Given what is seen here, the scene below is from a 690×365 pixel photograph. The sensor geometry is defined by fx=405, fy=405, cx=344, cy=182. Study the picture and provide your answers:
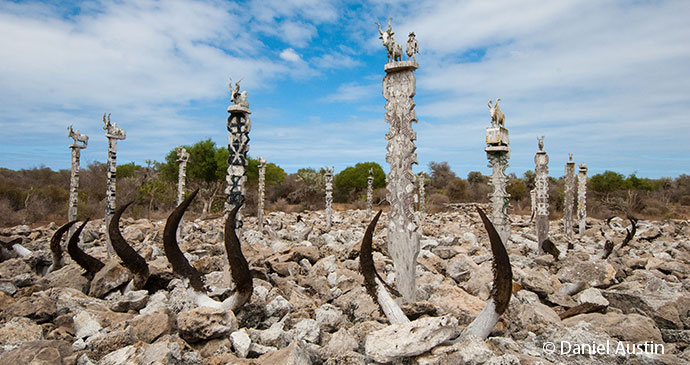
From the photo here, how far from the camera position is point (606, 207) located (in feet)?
93.0

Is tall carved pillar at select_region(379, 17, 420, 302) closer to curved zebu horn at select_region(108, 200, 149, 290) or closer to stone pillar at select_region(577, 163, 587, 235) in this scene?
curved zebu horn at select_region(108, 200, 149, 290)

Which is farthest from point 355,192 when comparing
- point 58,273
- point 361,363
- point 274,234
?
point 361,363

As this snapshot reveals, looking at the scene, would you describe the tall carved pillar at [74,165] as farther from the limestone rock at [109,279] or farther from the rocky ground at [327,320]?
the limestone rock at [109,279]

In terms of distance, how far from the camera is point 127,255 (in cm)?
534

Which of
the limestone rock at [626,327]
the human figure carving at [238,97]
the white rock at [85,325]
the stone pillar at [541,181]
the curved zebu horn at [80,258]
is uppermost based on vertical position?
the human figure carving at [238,97]

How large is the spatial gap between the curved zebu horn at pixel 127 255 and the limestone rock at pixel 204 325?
6.71 feet

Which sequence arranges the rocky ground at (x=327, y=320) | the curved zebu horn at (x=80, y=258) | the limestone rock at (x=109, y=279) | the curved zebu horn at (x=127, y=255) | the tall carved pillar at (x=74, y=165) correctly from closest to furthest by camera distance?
the rocky ground at (x=327, y=320)
the curved zebu horn at (x=127, y=255)
the limestone rock at (x=109, y=279)
the curved zebu horn at (x=80, y=258)
the tall carved pillar at (x=74, y=165)

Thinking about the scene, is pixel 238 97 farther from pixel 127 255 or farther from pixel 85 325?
pixel 85 325

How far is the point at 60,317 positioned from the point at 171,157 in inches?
1013

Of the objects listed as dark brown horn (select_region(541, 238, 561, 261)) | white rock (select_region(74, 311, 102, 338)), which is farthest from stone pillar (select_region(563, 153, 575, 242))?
white rock (select_region(74, 311, 102, 338))

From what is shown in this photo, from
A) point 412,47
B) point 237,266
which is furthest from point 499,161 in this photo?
point 237,266

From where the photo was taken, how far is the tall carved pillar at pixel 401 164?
5102 millimetres

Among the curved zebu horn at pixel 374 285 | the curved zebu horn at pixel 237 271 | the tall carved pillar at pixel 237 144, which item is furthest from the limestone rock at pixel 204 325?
the tall carved pillar at pixel 237 144

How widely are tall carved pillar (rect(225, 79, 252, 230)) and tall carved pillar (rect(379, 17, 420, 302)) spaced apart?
256cm
